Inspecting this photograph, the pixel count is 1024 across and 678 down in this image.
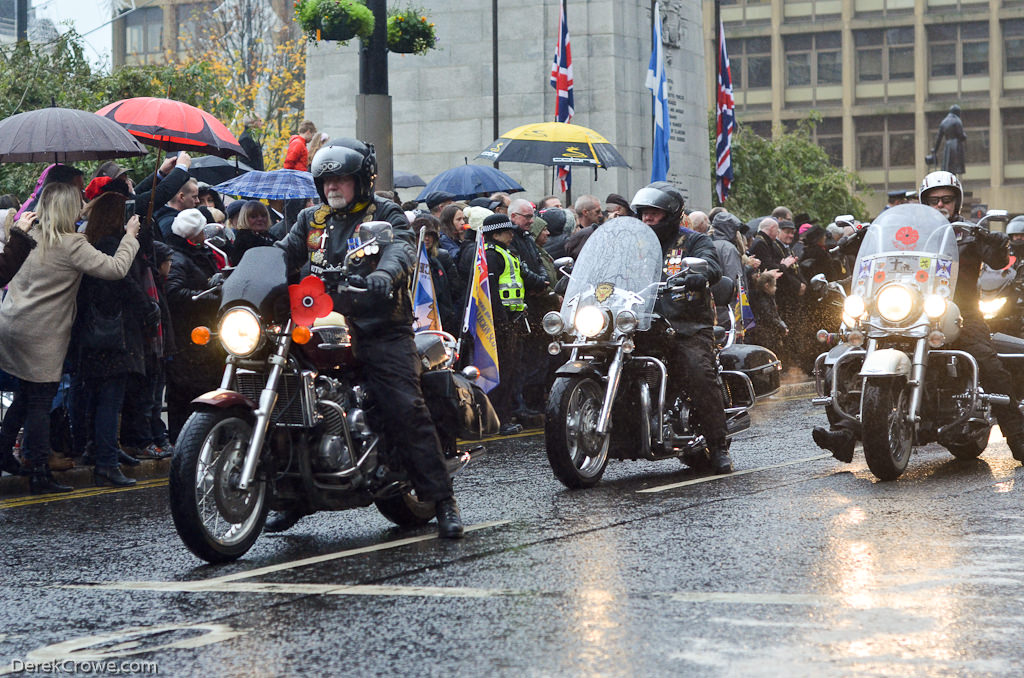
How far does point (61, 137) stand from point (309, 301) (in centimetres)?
431

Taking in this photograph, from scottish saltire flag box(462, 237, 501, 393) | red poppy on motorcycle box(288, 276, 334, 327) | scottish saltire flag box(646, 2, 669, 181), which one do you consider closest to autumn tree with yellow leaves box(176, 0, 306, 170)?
scottish saltire flag box(646, 2, 669, 181)

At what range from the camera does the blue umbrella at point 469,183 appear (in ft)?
57.4

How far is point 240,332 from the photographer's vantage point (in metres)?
7.02

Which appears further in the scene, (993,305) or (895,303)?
(993,305)

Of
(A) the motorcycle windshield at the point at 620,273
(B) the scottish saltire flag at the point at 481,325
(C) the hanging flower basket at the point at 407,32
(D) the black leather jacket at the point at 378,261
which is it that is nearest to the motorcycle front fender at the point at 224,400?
(D) the black leather jacket at the point at 378,261

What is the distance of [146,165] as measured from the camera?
18.2 m

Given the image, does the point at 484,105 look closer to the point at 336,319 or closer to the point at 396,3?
the point at 396,3

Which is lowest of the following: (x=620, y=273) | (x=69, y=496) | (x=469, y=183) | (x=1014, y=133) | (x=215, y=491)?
(x=69, y=496)

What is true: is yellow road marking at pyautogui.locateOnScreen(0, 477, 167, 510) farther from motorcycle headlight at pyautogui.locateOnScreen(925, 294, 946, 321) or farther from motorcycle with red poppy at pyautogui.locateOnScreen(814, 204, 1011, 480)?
motorcycle headlight at pyautogui.locateOnScreen(925, 294, 946, 321)

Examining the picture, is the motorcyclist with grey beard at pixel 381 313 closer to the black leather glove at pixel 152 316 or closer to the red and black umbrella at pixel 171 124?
the black leather glove at pixel 152 316

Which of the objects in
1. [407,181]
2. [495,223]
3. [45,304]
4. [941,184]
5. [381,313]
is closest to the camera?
[381,313]

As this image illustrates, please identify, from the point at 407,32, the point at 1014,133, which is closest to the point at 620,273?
the point at 407,32

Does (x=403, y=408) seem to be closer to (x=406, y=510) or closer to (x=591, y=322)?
(x=406, y=510)

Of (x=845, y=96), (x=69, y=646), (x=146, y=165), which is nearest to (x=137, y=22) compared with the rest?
(x=845, y=96)
